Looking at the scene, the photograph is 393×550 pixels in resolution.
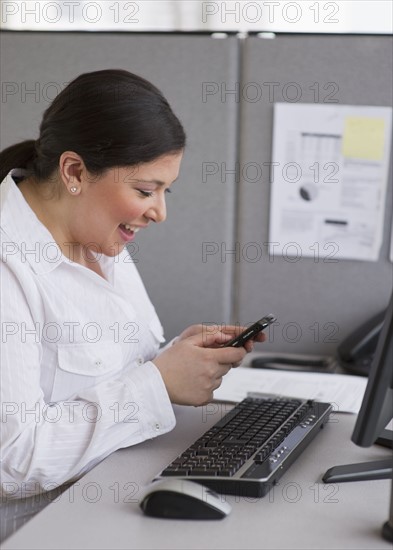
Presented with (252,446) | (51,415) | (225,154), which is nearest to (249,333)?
(252,446)

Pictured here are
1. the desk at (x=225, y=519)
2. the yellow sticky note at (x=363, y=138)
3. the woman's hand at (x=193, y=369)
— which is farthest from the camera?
the yellow sticky note at (x=363, y=138)

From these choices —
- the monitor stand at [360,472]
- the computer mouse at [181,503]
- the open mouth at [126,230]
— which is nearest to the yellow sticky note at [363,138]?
the open mouth at [126,230]

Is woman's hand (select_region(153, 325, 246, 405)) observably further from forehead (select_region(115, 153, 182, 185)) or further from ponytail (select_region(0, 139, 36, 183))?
ponytail (select_region(0, 139, 36, 183))

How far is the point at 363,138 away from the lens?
5.69ft

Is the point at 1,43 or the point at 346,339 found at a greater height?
the point at 1,43

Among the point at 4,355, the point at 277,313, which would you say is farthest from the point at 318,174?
the point at 4,355

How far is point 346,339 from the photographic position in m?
1.76

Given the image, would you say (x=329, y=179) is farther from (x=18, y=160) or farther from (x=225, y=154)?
(x=18, y=160)

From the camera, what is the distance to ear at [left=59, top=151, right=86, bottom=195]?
4.34 feet

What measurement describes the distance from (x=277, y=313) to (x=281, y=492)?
0.83 metres

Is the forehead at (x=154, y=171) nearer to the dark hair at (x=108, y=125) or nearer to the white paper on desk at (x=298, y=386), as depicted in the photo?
the dark hair at (x=108, y=125)

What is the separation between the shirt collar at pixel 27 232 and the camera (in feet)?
4.19

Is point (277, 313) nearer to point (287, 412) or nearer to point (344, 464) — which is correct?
point (287, 412)

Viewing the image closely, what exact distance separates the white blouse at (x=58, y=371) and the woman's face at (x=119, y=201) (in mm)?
64
